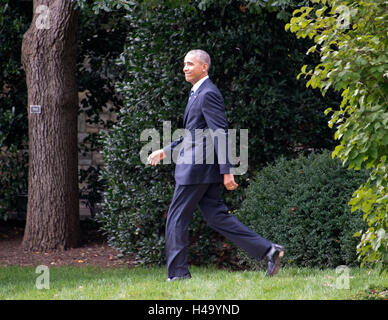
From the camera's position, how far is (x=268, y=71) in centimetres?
803

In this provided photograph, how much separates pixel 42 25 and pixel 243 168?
3563 millimetres

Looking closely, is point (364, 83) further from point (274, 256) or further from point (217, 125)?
point (274, 256)

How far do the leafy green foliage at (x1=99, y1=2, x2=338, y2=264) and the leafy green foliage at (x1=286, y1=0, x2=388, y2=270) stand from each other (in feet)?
9.46

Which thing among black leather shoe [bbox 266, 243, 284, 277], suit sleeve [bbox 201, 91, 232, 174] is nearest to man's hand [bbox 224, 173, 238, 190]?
suit sleeve [bbox 201, 91, 232, 174]

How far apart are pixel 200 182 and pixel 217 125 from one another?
55 centimetres

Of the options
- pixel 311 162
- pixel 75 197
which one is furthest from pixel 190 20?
pixel 75 197

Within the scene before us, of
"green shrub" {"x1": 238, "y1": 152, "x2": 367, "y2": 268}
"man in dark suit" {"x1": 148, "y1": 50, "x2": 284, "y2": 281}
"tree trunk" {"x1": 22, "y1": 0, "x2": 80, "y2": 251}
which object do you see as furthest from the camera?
"tree trunk" {"x1": 22, "y1": 0, "x2": 80, "y2": 251}

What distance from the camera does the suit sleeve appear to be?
18.3ft

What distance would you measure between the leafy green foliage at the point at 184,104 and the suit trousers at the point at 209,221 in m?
1.77

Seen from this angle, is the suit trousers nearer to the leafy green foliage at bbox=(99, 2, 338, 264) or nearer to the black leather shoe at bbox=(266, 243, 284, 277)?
the black leather shoe at bbox=(266, 243, 284, 277)

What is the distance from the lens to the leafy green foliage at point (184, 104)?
7742 millimetres

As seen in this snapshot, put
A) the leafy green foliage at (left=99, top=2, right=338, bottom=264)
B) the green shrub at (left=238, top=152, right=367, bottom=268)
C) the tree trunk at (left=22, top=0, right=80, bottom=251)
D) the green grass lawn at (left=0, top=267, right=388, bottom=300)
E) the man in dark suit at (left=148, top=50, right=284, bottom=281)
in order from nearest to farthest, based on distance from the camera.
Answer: the green grass lawn at (left=0, top=267, right=388, bottom=300), the man in dark suit at (left=148, top=50, right=284, bottom=281), the green shrub at (left=238, top=152, right=367, bottom=268), the leafy green foliage at (left=99, top=2, right=338, bottom=264), the tree trunk at (left=22, top=0, right=80, bottom=251)

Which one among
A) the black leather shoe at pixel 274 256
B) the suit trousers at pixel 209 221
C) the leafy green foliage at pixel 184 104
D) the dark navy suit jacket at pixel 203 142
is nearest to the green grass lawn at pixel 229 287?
the black leather shoe at pixel 274 256

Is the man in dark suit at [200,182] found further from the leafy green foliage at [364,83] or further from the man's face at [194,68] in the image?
the leafy green foliage at [364,83]
